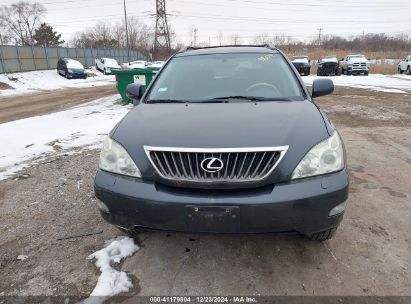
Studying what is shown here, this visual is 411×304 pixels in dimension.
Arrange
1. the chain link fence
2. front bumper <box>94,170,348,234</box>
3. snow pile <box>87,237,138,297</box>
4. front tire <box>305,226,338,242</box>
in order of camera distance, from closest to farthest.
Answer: front bumper <box>94,170,348,234</box>, snow pile <box>87,237,138,297</box>, front tire <box>305,226,338,242</box>, the chain link fence

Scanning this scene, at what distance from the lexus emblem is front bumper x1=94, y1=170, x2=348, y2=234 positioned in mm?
149

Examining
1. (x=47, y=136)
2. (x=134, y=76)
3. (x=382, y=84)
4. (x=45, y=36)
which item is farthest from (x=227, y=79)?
(x=45, y=36)

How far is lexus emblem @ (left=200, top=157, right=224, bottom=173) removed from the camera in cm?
215

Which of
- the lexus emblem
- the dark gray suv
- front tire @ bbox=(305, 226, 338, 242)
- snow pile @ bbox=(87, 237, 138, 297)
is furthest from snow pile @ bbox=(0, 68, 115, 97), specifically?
front tire @ bbox=(305, 226, 338, 242)

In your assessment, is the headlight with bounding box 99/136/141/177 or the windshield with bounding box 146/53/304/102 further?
the windshield with bounding box 146/53/304/102

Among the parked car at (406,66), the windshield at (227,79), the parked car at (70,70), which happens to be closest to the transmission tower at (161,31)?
the parked car at (70,70)

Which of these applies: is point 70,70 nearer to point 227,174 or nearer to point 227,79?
point 227,79

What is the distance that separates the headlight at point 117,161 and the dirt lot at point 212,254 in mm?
557

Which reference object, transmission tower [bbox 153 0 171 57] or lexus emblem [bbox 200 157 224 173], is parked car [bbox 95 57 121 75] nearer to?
transmission tower [bbox 153 0 171 57]

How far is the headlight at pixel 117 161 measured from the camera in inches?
93.5

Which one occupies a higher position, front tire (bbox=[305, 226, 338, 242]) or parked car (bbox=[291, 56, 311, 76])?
front tire (bbox=[305, 226, 338, 242])

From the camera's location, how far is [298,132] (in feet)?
7.80

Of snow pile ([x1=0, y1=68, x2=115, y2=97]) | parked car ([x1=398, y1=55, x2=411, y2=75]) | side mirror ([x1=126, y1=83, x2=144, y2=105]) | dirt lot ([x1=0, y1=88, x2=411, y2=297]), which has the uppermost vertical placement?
side mirror ([x1=126, y1=83, x2=144, y2=105])

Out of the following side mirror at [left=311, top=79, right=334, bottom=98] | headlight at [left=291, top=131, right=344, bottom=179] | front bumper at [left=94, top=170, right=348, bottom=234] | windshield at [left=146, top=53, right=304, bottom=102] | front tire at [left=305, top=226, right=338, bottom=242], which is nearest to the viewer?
front bumper at [left=94, top=170, right=348, bottom=234]
